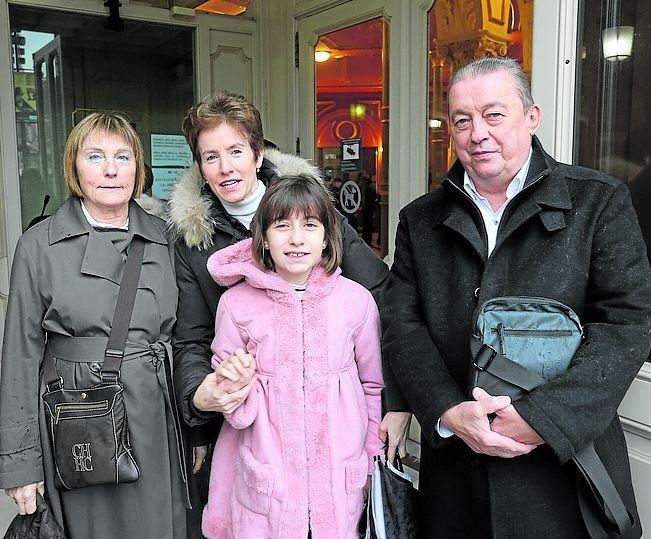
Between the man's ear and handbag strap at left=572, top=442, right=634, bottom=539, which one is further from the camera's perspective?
the man's ear

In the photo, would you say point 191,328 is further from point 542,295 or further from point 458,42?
point 458,42

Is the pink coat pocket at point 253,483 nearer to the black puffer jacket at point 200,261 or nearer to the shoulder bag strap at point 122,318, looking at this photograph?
the black puffer jacket at point 200,261

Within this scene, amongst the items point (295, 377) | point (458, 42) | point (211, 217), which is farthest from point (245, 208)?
point (458, 42)

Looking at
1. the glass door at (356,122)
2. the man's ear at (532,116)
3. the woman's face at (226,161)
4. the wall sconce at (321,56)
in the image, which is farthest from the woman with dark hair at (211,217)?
the wall sconce at (321,56)

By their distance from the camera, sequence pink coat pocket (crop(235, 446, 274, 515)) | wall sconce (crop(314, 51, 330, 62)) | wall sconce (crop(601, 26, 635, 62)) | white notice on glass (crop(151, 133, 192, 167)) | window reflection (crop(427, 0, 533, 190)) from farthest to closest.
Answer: white notice on glass (crop(151, 133, 192, 167)) → wall sconce (crop(314, 51, 330, 62)) → window reflection (crop(427, 0, 533, 190)) → wall sconce (crop(601, 26, 635, 62)) → pink coat pocket (crop(235, 446, 274, 515))

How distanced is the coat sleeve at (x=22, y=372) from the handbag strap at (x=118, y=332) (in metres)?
0.05

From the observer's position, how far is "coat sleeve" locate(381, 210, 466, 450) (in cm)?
152

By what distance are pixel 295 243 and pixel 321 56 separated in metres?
2.79

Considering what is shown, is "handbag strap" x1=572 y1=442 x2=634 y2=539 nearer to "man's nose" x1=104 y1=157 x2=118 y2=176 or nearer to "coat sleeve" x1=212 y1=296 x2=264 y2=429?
"coat sleeve" x1=212 y1=296 x2=264 y2=429

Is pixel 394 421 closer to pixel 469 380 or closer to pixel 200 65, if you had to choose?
pixel 469 380

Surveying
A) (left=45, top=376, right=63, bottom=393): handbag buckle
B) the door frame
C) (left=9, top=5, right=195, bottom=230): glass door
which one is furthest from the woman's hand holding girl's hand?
(left=9, top=5, right=195, bottom=230): glass door

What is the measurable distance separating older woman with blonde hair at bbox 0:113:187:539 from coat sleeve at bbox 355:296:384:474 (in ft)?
1.95

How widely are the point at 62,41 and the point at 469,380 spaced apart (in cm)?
359

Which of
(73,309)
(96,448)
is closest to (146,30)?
(73,309)
